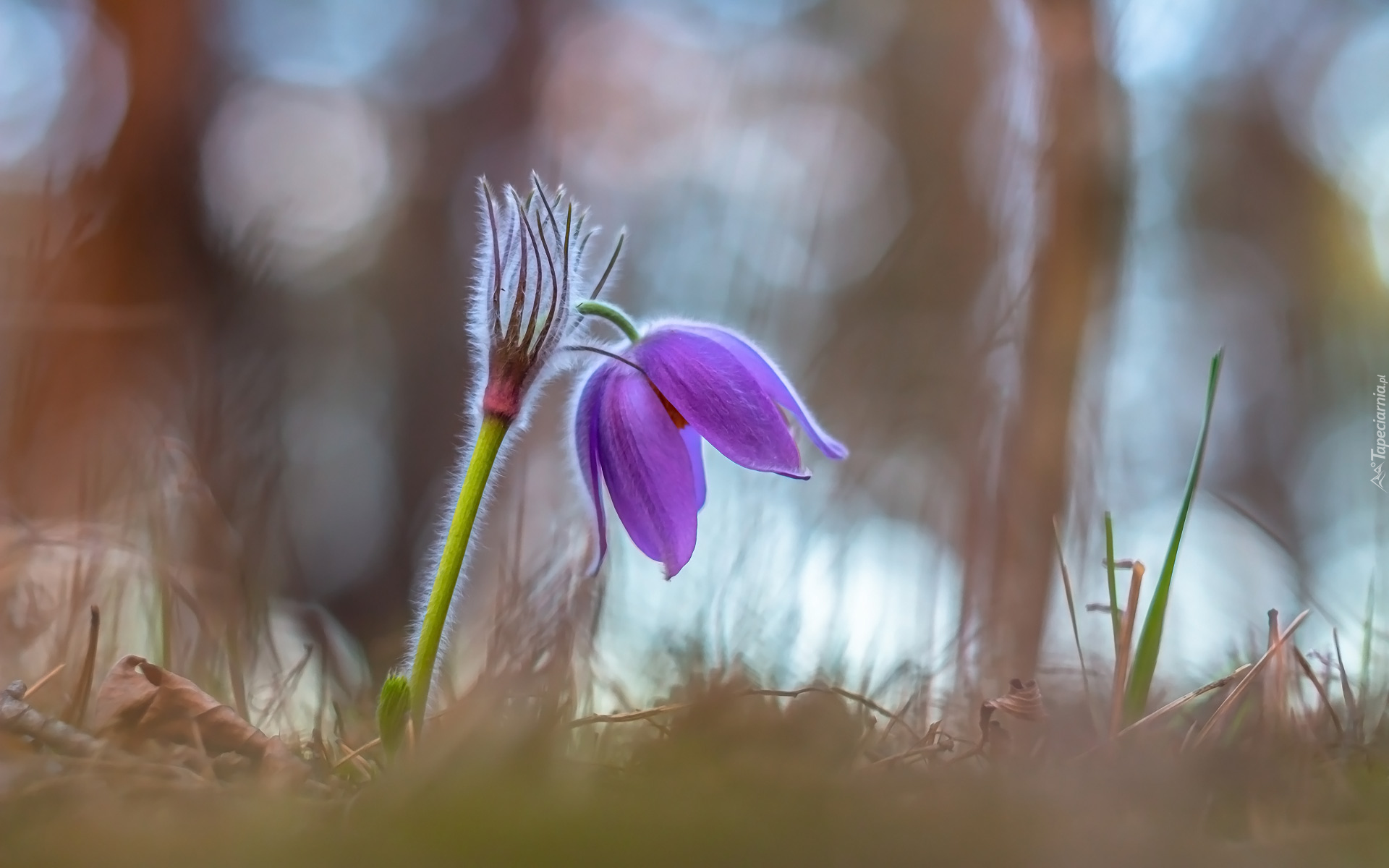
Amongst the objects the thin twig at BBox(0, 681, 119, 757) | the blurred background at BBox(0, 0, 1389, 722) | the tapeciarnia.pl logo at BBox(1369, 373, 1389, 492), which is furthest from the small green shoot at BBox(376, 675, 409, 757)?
the tapeciarnia.pl logo at BBox(1369, 373, 1389, 492)

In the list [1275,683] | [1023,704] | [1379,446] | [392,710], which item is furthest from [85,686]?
[1379,446]

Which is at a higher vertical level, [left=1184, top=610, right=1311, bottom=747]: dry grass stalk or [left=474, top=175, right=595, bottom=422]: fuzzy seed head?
[left=474, top=175, right=595, bottom=422]: fuzzy seed head

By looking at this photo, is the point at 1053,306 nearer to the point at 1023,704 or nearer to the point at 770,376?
the point at 770,376

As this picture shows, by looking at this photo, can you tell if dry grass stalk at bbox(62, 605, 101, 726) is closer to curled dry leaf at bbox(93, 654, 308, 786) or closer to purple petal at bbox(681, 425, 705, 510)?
curled dry leaf at bbox(93, 654, 308, 786)

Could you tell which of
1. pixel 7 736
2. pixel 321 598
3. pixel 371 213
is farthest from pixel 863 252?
pixel 7 736

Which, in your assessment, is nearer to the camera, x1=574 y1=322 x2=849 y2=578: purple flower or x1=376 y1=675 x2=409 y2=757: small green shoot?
x1=376 y1=675 x2=409 y2=757: small green shoot

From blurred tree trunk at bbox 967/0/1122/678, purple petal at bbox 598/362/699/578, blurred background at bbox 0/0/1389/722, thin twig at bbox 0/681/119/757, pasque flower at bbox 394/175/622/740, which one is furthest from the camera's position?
blurred tree trunk at bbox 967/0/1122/678
